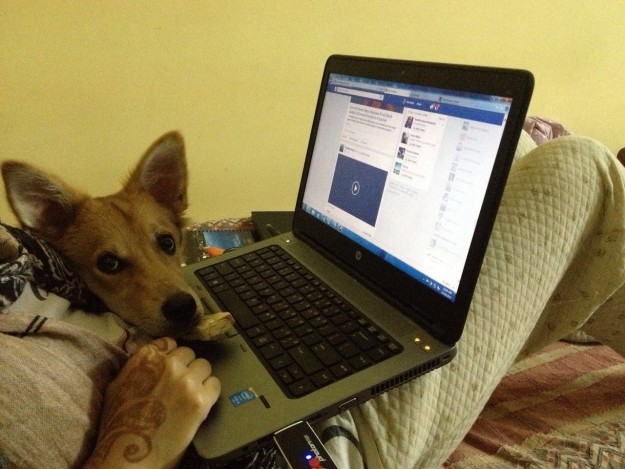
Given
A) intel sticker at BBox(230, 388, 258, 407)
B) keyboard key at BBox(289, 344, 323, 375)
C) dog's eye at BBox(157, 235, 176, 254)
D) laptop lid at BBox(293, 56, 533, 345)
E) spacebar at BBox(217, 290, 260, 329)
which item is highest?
laptop lid at BBox(293, 56, 533, 345)

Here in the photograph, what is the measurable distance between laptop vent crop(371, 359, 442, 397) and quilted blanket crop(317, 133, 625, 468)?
0.15 feet

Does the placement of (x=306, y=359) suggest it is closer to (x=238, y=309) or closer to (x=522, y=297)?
(x=238, y=309)

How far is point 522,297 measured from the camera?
2.56ft

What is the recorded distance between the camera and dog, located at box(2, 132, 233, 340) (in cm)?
75

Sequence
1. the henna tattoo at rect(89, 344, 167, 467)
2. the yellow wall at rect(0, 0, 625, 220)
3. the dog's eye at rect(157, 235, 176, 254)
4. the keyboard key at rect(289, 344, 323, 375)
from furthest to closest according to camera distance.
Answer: the yellow wall at rect(0, 0, 625, 220) < the dog's eye at rect(157, 235, 176, 254) < the keyboard key at rect(289, 344, 323, 375) < the henna tattoo at rect(89, 344, 167, 467)

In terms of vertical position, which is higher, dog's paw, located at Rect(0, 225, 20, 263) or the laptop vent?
dog's paw, located at Rect(0, 225, 20, 263)

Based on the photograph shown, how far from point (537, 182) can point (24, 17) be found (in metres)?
1.34

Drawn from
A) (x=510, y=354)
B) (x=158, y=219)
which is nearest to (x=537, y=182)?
(x=510, y=354)

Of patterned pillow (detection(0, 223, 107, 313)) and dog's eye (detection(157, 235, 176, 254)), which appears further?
dog's eye (detection(157, 235, 176, 254))

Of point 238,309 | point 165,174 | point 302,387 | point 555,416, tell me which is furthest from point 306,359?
point 555,416

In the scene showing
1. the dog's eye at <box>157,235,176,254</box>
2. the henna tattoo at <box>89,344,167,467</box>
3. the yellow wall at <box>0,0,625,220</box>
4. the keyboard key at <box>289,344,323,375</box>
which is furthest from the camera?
the yellow wall at <box>0,0,625,220</box>

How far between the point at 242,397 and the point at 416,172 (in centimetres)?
42

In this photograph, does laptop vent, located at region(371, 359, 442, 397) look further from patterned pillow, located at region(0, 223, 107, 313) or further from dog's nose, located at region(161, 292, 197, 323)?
patterned pillow, located at region(0, 223, 107, 313)

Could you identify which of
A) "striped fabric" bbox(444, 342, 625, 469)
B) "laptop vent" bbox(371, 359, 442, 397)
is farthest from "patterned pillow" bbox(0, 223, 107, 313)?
"striped fabric" bbox(444, 342, 625, 469)
